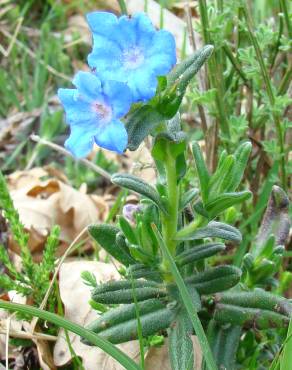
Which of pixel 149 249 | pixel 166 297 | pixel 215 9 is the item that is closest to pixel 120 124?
pixel 149 249

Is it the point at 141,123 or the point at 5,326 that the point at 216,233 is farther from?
the point at 5,326

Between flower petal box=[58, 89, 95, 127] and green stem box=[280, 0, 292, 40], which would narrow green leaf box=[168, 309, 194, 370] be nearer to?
flower petal box=[58, 89, 95, 127]

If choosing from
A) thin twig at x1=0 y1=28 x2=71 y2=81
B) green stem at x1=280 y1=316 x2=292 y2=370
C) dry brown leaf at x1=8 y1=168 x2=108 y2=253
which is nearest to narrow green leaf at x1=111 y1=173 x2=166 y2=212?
green stem at x1=280 y1=316 x2=292 y2=370

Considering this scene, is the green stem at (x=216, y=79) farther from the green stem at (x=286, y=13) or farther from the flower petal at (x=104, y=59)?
the flower petal at (x=104, y=59)

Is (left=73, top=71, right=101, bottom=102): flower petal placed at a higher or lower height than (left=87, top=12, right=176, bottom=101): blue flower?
lower

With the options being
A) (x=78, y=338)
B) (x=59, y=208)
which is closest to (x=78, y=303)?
(x=78, y=338)

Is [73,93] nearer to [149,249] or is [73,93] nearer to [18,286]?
[149,249]
